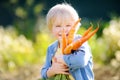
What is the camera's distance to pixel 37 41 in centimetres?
928

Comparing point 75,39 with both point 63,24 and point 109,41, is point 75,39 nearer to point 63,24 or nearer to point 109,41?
point 63,24

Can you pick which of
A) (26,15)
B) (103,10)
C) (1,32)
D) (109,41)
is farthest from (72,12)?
(103,10)

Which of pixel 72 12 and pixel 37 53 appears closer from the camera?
pixel 72 12

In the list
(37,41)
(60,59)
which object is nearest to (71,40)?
(60,59)

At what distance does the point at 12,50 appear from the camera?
8.66 meters

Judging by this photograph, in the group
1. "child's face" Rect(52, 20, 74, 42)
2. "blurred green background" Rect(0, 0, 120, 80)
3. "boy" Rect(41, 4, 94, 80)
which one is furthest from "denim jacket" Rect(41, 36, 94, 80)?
"blurred green background" Rect(0, 0, 120, 80)

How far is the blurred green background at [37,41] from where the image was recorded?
7.68 metres

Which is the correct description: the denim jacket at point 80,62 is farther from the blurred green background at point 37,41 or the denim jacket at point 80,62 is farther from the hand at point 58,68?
the blurred green background at point 37,41

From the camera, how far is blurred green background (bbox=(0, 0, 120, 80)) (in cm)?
768

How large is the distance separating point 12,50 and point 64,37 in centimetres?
455

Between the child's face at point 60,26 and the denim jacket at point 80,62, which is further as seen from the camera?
the child's face at point 60,26

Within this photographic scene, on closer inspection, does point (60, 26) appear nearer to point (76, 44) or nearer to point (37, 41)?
point (76, 44)

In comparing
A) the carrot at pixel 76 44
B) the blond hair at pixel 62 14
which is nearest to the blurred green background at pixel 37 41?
the blond hair at pixel 62 14

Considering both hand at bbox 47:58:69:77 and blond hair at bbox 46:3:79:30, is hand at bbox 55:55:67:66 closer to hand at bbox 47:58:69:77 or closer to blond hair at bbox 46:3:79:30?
hand at bbox 47:58:69:77
